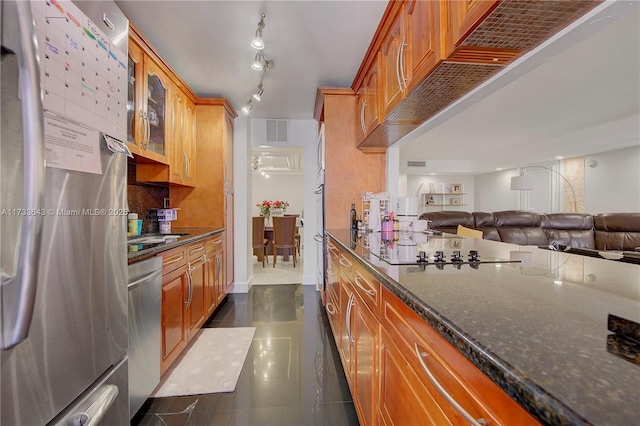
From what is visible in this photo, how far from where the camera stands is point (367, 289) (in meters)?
1.15

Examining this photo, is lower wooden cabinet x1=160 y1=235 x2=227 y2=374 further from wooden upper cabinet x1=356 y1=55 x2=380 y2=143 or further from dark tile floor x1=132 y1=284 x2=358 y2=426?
wooden upper cabinet x1=356 y1=55 x2=380 y2=143

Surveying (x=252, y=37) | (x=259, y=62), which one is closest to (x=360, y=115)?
(x=259, y=62)

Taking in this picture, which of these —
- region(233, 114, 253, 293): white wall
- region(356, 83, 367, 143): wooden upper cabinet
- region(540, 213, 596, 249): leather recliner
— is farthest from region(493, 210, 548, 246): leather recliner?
region(233, 114, 253, 293): white wall

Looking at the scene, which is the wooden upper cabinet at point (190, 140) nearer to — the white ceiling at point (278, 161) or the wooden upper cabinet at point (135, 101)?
the wooden upper cabinet at point (135, 101)

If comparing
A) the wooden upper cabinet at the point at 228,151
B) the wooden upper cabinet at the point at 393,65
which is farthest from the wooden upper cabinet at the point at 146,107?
the wooden upper cabinet at the point at 393,65

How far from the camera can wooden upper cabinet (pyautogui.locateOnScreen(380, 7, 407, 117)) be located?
1562 mm

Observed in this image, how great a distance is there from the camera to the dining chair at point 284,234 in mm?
5023

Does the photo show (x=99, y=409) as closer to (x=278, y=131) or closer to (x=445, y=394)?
(x=445, y=394)

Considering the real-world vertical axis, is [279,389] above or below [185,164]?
below

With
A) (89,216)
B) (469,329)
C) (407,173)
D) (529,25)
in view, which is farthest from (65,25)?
(407,173)

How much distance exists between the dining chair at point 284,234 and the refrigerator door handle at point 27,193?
445 centimetres

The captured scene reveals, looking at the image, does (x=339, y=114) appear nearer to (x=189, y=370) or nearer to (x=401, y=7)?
(x=401, y=7)

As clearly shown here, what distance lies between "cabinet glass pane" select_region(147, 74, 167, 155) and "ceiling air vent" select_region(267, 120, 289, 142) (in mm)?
1623

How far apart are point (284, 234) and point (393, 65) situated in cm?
384
